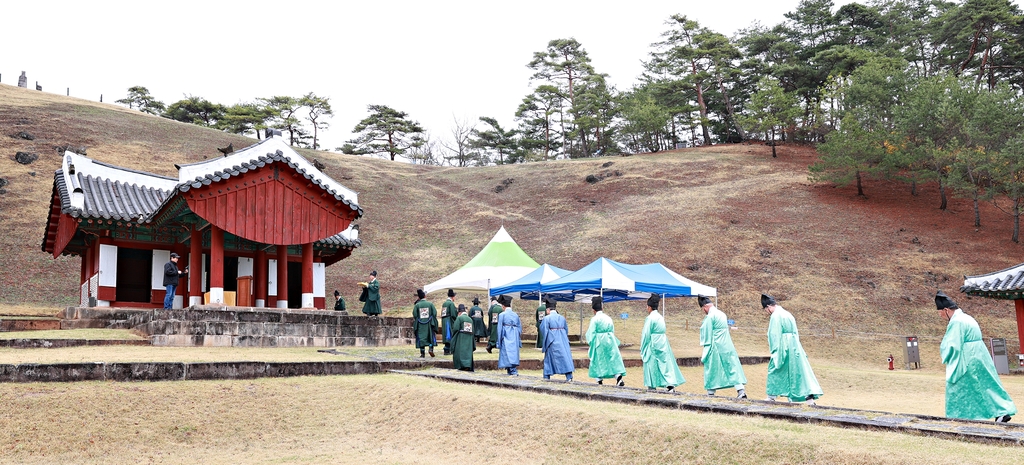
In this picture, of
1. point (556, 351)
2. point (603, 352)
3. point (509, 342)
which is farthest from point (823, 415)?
point (509, 342)

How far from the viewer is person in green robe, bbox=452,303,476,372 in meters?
13.2

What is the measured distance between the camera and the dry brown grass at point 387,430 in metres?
5.95

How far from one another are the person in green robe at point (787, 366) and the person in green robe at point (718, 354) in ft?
2.76

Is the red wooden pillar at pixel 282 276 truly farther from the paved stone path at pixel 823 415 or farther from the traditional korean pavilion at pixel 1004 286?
the traditional korean pavilion at pixel 1004 286

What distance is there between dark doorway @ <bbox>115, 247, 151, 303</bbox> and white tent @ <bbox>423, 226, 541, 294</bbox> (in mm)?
7914

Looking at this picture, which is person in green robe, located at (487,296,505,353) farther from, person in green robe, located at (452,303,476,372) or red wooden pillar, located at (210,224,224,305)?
red wooden pillar, located at (210,224,224,305)

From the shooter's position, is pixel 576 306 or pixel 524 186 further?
pixel 524 186

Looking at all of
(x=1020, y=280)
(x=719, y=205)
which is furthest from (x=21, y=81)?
(x=1020, y=280)

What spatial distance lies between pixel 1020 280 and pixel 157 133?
49511 millimetres

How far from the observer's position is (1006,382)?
17.3 metres

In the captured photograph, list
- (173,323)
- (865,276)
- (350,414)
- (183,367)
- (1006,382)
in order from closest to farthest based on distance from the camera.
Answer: (350,414), (183,367), (173,323), (1006,382), (865,276)

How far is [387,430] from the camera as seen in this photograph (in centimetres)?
862

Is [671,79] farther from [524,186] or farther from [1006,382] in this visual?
[1006,382]

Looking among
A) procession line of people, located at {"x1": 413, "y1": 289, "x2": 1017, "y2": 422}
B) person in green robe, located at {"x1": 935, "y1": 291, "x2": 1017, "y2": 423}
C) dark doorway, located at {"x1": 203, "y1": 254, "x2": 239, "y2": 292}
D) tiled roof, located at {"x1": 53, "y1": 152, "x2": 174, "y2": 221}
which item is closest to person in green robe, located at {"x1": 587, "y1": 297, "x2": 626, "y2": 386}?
procession line of people, located at {"x1": 413, "y1": 289, "x2": 1017, "y2": 422}
